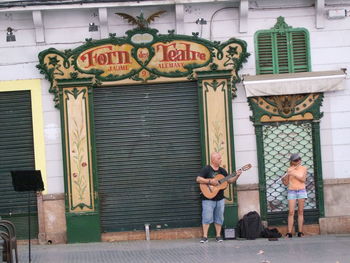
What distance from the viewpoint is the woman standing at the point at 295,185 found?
14.3 metres

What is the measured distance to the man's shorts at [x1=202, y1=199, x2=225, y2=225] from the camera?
556 inches

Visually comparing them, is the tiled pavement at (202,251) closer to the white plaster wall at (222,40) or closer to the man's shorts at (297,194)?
the man's shorts at (297,194)

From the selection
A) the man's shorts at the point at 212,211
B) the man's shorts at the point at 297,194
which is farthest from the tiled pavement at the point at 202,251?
the man's shorts at the point at 297,194

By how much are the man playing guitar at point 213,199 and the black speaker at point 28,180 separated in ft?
10.3

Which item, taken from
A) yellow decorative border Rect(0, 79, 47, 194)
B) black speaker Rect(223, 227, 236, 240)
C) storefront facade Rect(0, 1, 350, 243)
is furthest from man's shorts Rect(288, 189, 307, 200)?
yellow decorative border Rect(0, 79, 47, 194)

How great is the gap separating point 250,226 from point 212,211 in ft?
2.52

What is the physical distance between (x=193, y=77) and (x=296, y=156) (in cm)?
241

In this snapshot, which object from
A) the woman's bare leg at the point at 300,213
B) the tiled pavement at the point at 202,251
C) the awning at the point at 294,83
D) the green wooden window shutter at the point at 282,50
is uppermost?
the green wooden window shutter at the point at 282,50

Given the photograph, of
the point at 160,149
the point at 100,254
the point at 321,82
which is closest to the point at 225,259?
the point at 100,254

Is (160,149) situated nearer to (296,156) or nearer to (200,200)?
(200,200)

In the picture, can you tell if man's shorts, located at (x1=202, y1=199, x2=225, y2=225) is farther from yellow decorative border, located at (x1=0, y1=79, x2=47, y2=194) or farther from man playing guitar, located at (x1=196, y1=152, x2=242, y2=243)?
yellow decorative border, located at (x1=0, y1=79, x2=47, y2=194)

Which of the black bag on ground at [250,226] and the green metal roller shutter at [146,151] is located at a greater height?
the green metal roller shutter at [146,151]

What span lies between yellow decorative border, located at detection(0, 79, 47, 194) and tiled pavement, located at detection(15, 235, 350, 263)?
1560 mm

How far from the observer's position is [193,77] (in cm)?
1457
